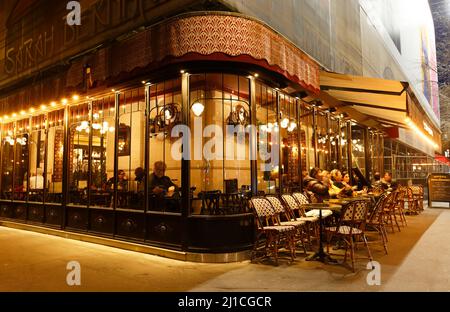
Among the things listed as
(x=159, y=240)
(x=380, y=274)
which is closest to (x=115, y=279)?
(x=159, y=240)

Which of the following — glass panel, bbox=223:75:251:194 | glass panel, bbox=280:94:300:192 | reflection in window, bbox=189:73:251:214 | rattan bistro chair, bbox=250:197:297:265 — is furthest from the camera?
glass panel, bbox=280:94:300:192

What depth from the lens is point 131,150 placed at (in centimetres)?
909

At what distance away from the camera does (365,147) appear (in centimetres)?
1562

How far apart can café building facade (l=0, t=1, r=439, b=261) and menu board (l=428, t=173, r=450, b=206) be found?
5.01m

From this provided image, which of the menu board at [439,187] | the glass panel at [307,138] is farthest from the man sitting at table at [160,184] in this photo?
the menu board at [439,187]

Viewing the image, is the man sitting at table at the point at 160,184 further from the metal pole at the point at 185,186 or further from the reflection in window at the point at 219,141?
the metal pole at the point at 185,186

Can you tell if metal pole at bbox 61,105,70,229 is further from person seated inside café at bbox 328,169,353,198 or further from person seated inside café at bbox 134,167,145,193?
person seated inside café at bbox 328,169,353,198

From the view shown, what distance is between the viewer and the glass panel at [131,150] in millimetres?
7527

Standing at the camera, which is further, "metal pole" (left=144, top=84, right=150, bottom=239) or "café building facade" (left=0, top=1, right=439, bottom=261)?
"metal pole" (left=144, top=84, right=150, bottom=239)

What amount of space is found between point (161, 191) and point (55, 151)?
4.94m

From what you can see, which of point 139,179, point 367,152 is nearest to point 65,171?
point 139,179

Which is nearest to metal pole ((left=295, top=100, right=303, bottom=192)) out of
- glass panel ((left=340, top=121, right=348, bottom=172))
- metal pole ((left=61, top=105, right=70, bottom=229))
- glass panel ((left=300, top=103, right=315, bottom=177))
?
glass panel ((left=300, top=103, right=315, bottom=177))

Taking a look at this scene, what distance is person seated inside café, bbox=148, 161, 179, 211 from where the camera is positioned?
673 cm

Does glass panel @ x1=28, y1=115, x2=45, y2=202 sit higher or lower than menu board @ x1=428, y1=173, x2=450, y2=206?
higher
